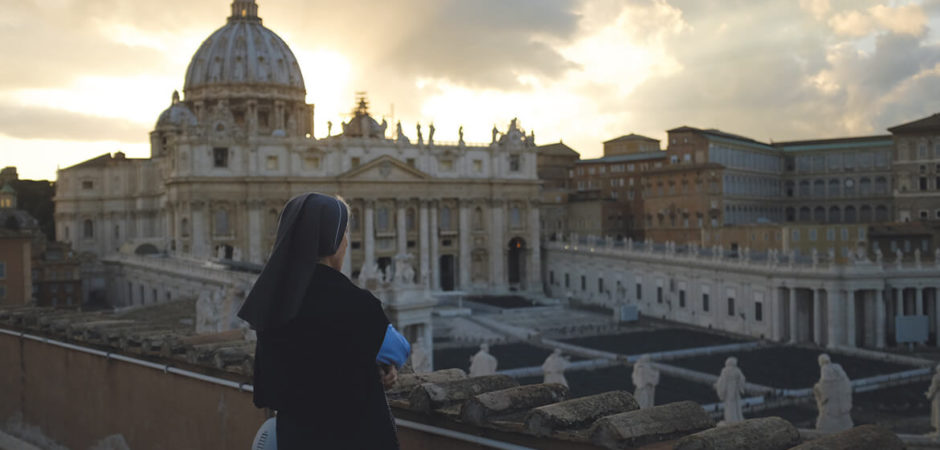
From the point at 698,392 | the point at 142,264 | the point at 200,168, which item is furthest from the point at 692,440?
the point at 200,168

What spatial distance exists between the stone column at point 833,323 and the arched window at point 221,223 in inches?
1486

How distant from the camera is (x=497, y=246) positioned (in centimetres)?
6981

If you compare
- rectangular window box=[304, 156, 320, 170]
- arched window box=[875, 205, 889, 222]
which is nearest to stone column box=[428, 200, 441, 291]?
rectangular window box=[304, 156, 320, 170]

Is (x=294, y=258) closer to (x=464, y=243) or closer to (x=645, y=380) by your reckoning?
(x=645, y=380)

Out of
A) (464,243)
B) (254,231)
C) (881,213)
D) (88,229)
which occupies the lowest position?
(464,243)

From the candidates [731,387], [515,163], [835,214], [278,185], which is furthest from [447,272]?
[731,387]

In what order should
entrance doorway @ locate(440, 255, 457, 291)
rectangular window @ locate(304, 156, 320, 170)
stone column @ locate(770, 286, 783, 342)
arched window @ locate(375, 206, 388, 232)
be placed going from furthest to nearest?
1. entrance doorway @ locate(440, 255, 457, 291)
2. arched window @ locate(375, 206, 388, 232)
3. rectangular window @ locate(304, 156, 320, 170)
4. stone column @ locate(770, 286, 783, 342)

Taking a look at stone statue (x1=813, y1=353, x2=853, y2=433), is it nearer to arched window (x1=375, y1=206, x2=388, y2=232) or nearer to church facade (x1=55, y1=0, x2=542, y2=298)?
church facade (x1=55, y1=0, x2=542, y2=298)

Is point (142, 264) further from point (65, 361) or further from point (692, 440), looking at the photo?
point (692, 440)

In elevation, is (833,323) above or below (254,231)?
below

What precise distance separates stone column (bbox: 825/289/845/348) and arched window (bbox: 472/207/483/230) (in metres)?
31.2

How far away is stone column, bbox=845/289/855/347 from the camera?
43031mm

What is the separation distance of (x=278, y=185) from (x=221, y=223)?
4496 millimetres

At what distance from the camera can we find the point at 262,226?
62875mm
